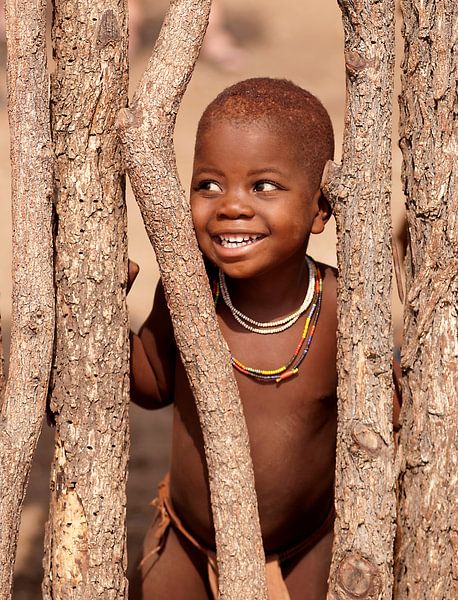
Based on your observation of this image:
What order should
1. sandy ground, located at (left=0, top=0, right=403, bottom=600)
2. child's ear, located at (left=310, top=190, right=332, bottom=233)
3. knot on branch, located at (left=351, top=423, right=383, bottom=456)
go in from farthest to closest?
sandy ground, located at (left=0, top=0, right=403, bottom=600), child's ear, located at (left=310, top=190, right=332, bottom=233), knot on branch, located at (left=351, top=423, right=383, bottom=456)

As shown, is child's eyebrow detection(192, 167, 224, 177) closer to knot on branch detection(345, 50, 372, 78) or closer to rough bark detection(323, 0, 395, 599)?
rough bark detection(323, 0, 395, 599)

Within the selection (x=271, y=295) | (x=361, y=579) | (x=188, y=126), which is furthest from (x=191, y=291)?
(x=188, y=126)

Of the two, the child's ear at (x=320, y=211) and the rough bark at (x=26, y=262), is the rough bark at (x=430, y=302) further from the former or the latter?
the rough bark at (x=26, y=262)

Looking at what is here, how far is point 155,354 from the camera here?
2.31 metres

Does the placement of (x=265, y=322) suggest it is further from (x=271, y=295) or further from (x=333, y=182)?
(x=333, y=182)

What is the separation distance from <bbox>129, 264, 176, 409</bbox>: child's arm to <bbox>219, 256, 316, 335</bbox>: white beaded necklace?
138 millimetres

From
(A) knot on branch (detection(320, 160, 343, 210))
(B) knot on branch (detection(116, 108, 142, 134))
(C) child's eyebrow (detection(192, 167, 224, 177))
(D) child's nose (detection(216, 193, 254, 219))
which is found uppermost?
(B) knot on branch (detection(116, 108, 142, 134))

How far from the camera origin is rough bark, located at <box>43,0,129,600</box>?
1.89 metres

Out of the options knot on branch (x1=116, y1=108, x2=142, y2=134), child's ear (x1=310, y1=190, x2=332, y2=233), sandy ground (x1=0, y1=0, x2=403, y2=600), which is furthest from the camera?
sandy ground (x1=0, y1=0, x2=403, y2=600)

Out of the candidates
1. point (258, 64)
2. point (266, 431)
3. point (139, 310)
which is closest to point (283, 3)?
point (258, 64)

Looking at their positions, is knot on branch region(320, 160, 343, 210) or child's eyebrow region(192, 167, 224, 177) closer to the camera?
knot on branch region(320, 160, 343, 210)

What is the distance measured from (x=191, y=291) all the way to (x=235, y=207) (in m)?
0.25

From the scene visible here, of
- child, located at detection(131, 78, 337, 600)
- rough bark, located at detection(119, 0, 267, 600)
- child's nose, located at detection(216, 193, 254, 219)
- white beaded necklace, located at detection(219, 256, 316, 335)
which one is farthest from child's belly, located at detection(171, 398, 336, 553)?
child's nose, located at detection(216, 193, 254, 219)

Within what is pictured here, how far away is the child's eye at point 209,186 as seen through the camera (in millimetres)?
2109
